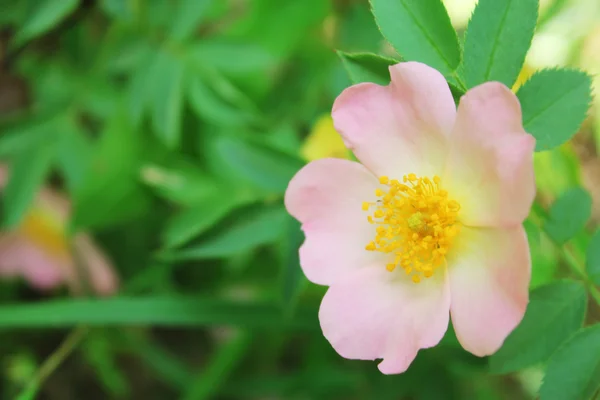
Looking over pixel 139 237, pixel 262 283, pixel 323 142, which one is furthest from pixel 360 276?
pixel 139 237

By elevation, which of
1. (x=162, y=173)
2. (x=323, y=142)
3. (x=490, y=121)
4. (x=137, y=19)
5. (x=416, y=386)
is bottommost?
(x=416, y=386)

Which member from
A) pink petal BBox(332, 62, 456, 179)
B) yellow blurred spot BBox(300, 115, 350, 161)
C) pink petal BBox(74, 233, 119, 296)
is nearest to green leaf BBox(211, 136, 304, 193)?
yellow blurred spot BBox(300, 115, 350, 161)

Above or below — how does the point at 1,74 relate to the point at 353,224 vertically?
below

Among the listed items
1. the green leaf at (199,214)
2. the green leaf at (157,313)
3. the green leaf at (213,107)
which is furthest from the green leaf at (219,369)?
the green leaf at (213,107)

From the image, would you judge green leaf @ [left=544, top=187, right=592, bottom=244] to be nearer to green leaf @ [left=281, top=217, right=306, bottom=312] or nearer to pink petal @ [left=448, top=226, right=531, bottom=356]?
pink petal @ [left=448, top=226, right=531, bottom=356]

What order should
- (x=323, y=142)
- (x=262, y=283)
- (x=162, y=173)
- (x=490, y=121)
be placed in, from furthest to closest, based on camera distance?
(x=262, y=283) → (x=162, y=173) → (x=323, y=142) → (x=490, y=121)

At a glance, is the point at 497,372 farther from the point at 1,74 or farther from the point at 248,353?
the point at 1,74
